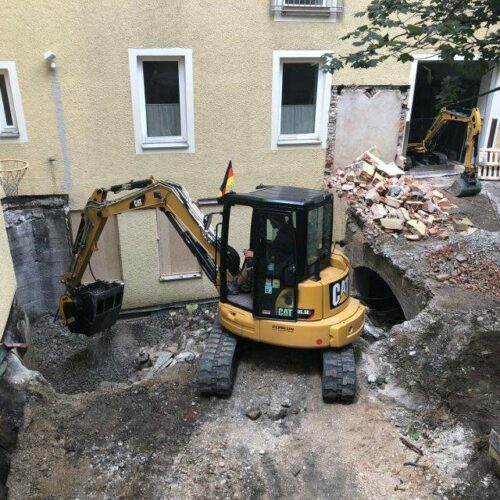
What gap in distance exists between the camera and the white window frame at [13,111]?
8641 millimetres

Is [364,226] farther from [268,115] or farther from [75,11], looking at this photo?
[75,11]

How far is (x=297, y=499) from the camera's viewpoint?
15.3 feet

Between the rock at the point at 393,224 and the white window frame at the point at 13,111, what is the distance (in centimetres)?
721

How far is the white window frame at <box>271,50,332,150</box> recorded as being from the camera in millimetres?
9758

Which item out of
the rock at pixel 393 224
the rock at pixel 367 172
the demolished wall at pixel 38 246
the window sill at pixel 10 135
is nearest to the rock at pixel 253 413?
the rock at pixel 393 224

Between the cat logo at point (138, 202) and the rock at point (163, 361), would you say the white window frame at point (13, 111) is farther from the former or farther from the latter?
the rock at point (163, 361)

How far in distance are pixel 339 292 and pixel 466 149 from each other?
23.5 feet

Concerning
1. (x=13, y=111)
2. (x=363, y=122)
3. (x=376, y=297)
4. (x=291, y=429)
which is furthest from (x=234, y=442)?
(x=363, y=122)

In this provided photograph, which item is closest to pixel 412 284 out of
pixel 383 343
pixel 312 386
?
pixel 383 343

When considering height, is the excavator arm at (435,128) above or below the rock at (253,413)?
above

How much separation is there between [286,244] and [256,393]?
1.98 meters

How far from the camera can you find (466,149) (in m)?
11.3

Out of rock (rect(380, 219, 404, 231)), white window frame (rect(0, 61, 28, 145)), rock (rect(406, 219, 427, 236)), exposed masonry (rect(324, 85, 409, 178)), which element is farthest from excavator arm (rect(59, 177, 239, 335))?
exposed masonry (rect(324, 85, 409, 178))

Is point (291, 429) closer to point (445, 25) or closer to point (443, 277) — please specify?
point (443, 277)
